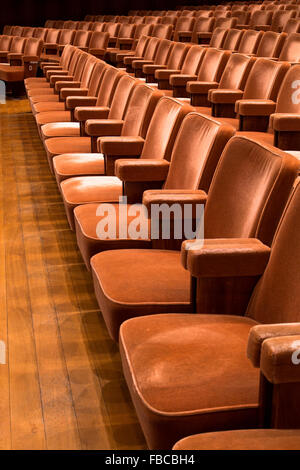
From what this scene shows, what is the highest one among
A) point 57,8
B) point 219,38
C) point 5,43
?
point 219,38

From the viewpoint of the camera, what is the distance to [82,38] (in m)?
4.97

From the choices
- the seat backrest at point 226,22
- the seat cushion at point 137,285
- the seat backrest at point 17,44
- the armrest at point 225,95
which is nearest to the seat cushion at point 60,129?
the armrest at point 225,95

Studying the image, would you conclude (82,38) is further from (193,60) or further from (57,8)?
(57,8)

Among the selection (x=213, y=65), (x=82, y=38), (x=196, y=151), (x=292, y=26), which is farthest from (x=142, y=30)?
(x=196, y=151)

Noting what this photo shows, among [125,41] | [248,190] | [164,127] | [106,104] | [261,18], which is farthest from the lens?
[125,41]

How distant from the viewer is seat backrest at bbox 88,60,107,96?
8.71 feet

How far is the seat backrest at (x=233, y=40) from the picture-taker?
344 centimetres

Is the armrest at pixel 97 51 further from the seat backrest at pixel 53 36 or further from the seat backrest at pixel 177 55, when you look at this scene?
the seat backrest at pixel 177 55

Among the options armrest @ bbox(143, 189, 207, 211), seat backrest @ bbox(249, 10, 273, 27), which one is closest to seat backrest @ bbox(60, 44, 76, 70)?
seat backrest @ bbox(249, 10, 273, 27)

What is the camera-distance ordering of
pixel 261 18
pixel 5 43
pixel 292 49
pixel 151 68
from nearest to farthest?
pixel 292 49 < pixel 151 68 < pixel 261 18 < pixel 5 43

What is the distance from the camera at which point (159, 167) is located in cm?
147

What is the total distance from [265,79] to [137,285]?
53.9 inches

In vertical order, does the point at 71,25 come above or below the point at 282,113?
below

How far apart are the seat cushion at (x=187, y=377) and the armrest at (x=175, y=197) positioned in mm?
328
